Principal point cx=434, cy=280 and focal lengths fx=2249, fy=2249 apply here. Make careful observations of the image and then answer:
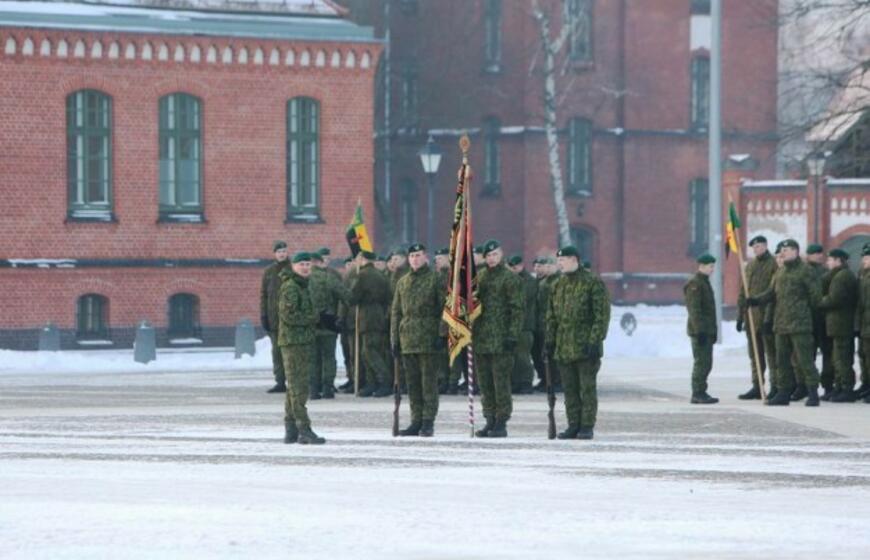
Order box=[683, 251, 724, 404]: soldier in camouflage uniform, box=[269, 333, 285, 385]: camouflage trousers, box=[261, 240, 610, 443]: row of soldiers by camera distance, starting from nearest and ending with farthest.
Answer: box=[261, 240, 610, 443]: row of soldiers < box=[683, 251, 724, 404]: soldier in camouflage uniform < box=[269, 333, 285, 385]: camouflage trousers

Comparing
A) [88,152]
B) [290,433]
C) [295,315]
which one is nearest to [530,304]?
[295,315]

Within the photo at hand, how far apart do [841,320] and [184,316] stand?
18138 millimetres

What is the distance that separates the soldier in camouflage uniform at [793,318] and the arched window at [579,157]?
121ft

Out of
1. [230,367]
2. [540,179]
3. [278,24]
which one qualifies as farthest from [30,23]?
[540,179]

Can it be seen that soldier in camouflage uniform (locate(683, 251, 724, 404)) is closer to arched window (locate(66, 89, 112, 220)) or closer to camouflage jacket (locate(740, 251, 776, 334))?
camouflage jacket (locate(740, 251, 776, 334))

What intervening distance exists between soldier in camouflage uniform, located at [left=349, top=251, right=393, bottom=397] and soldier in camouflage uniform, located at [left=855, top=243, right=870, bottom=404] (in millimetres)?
5640

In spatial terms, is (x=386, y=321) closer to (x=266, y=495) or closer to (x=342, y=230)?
(x=266, y=495)

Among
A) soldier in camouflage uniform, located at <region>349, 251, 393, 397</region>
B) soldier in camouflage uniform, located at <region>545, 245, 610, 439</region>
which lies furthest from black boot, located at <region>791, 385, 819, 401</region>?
soldier in camouflage uniform, located at <region>545, 245, 610, 439</region>

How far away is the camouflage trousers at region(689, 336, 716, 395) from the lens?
1005 inches

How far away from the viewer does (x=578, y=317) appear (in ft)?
67.7

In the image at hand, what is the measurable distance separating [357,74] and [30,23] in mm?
6394

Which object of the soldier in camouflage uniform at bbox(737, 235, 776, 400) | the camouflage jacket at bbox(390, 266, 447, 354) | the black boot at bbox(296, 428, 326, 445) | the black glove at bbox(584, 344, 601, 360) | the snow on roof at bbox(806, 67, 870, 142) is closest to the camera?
the black boot at bbox(296, 428, 326, 445)

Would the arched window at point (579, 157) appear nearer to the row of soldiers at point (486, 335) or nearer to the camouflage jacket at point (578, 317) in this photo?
the row of soldiers at point (486, 335)

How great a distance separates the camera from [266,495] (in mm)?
15797
